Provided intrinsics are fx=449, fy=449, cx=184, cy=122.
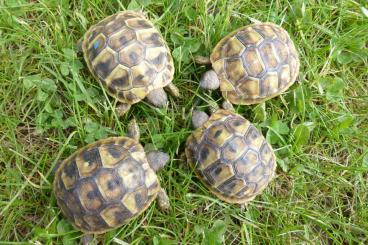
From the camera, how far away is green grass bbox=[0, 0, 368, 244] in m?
3.15

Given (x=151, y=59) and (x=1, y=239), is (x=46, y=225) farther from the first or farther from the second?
(x=151, y=59)

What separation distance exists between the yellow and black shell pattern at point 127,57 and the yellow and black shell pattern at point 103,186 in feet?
1.45

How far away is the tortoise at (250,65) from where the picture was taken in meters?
3.29

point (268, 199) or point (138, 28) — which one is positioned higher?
point (138, 28)

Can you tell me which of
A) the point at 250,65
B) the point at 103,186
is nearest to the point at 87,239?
the point at 103,186

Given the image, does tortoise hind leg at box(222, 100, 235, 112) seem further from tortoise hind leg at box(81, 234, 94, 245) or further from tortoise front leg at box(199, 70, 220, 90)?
tortoise hind leg at box(81, 234, 94, 245)

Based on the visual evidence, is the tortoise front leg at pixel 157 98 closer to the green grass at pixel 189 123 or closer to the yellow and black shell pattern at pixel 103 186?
the green grass at pixel 189 123

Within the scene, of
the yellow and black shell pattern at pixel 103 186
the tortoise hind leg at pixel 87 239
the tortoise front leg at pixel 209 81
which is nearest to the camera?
the yellow and black shell pattern at pixel 103 186

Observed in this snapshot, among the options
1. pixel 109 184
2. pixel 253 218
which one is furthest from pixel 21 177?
pixel 253 218

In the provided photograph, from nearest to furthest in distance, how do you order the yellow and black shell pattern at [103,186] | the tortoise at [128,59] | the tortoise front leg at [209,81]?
1. the yellow and black shell pattern at [103,186]
2. the tortoise at [128,59]
3. the tortoise front leg at [209,81]

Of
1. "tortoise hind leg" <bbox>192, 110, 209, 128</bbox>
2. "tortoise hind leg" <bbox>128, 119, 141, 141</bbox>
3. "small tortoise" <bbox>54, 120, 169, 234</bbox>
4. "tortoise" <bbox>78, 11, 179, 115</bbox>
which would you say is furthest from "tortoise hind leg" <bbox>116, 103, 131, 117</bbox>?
"tortoise hind leg" <bbox>192, 110, 209, 128</bbox>

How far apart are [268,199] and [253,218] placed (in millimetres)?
181

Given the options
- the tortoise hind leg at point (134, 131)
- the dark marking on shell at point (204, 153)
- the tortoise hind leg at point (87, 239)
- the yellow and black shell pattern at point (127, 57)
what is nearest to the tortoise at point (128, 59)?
the yellow and black shell pattern at point (127, 57)

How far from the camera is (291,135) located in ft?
11.1
